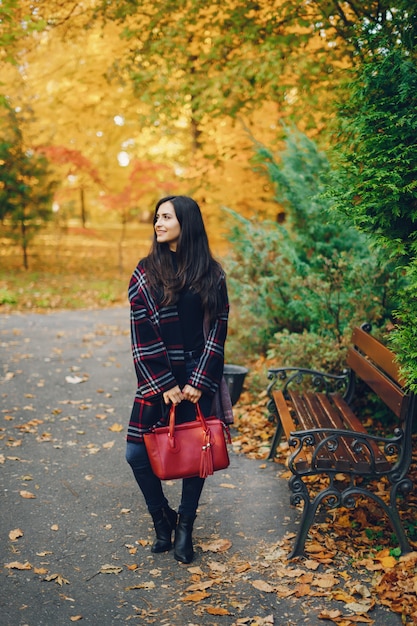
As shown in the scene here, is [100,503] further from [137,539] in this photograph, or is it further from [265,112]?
[265,112]

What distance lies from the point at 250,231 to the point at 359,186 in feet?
13.6

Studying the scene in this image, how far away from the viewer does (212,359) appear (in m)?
3.43

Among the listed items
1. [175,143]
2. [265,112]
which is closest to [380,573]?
[265,112]

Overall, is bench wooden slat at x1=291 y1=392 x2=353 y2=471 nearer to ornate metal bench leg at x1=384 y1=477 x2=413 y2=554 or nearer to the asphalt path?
ornate metal bench leg at x1=384 y1=477 x2=413 y2=554

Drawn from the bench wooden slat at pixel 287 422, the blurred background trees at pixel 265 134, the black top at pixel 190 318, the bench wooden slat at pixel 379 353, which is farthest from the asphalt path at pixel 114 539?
the blurred background trees at pixel 265 134

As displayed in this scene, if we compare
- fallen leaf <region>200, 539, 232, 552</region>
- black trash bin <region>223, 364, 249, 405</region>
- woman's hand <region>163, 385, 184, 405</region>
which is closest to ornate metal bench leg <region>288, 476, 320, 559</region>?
fallen leaf <region>200, 539, 232, 552</region>

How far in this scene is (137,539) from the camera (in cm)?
382

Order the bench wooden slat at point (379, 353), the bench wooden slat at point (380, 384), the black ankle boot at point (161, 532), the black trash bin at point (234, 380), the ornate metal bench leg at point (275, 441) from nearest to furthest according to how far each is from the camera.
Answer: the black ankle boot at point (161, 532) < the bench wooden slat at point (380, 384) < the bench wooden slat at point (379, 353) < the ornate metal bench leg at point (275, 441) < the black trash bin at point (234, 380)

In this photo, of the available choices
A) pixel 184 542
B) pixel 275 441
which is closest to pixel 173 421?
pixel 184 542

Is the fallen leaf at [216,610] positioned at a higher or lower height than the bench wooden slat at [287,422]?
lower

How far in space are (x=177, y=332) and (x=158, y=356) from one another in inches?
6.9

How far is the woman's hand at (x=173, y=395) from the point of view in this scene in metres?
3.37

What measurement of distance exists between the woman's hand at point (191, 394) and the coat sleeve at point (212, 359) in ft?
0.08

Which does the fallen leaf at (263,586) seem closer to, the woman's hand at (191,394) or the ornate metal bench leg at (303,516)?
the ornate metal bench leg at (303,516)
